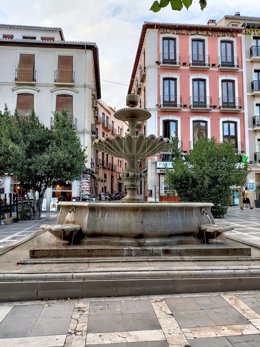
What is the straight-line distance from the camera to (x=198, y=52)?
25562 millimetres

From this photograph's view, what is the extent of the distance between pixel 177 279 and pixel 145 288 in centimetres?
45

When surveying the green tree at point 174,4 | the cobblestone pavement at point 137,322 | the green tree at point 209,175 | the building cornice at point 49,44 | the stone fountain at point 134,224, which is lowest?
the cobblestone pavement at point 137,322

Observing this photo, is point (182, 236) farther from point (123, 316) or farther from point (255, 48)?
point (255, 48)

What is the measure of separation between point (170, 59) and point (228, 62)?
4963 millimetres

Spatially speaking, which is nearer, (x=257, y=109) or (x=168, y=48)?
(x=168, y=48)

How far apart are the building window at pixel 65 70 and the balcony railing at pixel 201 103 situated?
31.9 feet

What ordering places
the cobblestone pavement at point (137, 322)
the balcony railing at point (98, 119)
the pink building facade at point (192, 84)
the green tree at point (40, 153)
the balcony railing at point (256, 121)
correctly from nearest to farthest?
the cobblestone pavement at point (137, 322) < the green tree at point (40, 153) < the pink building facade at point (192, 84) < the balcony railing at point (256, 121) < the balcony railing at point (98, 119)

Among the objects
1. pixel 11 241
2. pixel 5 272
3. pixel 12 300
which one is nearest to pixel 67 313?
pixel 12 300

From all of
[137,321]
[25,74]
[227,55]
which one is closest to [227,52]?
[227,55]

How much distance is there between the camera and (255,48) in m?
25.8

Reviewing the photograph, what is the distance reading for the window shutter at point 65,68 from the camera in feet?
77.4

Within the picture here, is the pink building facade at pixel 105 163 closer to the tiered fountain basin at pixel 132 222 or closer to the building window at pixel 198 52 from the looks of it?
the building window at pixel 198 52

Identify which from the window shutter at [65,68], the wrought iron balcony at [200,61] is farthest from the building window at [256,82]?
the window shutter at [65,68]

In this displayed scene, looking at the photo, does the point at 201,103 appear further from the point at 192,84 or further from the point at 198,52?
the point at 198,52
